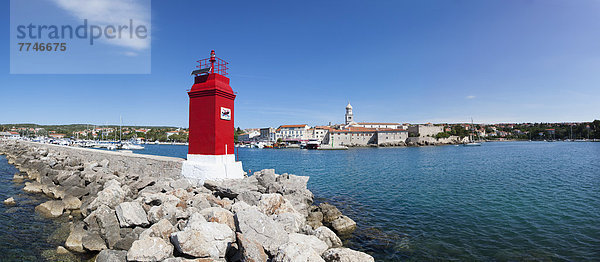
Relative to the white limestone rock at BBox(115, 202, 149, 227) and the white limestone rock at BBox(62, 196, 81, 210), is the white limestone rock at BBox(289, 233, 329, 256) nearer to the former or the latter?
the white limestone rock at BBox(115, 202, 149, 227)

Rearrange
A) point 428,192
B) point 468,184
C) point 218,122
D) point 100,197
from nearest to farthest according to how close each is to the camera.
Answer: point 100,197
point 218,122
point 428,192
point 468,184

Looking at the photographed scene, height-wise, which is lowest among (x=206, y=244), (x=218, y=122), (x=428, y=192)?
(x=428, y=192)

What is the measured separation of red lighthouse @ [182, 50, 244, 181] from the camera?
973cm

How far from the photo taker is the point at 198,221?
5383 millimetres

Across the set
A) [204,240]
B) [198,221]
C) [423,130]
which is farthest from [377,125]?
[204,240]

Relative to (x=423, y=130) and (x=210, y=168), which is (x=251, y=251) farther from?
(x=423, y=130)

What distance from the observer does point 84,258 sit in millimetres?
5914

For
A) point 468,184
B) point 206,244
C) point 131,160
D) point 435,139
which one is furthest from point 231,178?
point 435,139

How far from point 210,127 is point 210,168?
→ 1518 mm

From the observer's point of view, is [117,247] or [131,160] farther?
[131,160]

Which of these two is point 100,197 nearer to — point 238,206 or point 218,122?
point 218,122

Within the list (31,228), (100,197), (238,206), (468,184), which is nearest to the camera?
(238,206)

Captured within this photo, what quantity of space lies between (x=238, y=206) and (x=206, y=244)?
1689 mm

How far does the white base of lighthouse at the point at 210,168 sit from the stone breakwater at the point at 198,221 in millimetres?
405
